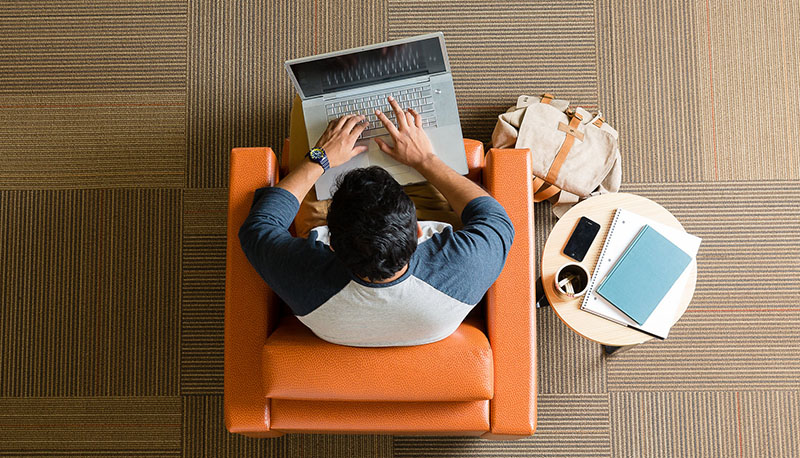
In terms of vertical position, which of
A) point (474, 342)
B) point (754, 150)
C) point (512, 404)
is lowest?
point (512, 404)

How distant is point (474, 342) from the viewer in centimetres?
118

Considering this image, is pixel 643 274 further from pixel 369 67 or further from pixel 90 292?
pixel 90 292

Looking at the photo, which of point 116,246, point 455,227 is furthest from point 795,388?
point 116,246

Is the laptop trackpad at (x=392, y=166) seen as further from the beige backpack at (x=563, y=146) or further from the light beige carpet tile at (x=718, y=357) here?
the light beige carpet tile at (x=718, y=357)

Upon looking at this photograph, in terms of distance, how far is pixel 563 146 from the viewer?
5.68ft

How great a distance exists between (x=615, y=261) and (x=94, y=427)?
6.09 ft

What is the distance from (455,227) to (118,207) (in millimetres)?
1319

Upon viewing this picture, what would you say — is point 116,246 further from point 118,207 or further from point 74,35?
point 74,35

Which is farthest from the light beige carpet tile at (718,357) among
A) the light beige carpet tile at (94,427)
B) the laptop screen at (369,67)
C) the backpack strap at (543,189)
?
the light beige carpet tile at (94,427)

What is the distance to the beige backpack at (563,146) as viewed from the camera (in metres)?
1.73

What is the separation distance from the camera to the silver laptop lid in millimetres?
1364

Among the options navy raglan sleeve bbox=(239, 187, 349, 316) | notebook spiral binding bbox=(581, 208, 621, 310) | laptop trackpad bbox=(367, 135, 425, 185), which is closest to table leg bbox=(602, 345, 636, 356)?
notebook spiral binding bbox=(581, 208, 621, 310)

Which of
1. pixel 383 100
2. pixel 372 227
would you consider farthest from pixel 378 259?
pixel 383 100

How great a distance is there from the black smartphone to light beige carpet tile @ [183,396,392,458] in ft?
3.02
